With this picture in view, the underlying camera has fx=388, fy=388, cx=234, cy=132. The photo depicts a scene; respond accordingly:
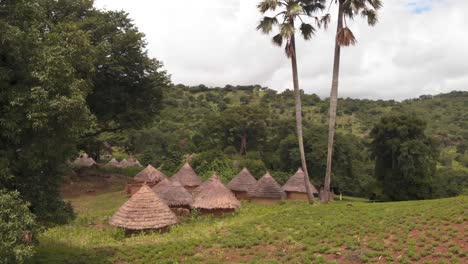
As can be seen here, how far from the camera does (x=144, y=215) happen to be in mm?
17688

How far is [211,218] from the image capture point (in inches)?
853

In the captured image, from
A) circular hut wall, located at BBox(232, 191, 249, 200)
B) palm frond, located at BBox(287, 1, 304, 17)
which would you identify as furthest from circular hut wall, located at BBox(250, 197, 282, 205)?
palm frond, located at BBox(287, 1, 304, 17)

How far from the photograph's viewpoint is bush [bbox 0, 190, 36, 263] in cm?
840

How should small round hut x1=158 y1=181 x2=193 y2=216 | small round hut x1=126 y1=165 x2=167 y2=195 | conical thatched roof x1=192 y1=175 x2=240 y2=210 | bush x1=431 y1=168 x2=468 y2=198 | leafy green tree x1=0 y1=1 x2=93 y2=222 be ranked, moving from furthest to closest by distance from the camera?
bush x1=431 y1=168 x2=468 y2=198, small round hut x1=126 y1=165 x2=167 y2=195, small round hut x1=158 y1=181 x2=193 y2=216, conical thatched roof x1=192 y1=175 x2=240 y2=210, leafy green tree x1=0 y1=1 x2=93 y2=222

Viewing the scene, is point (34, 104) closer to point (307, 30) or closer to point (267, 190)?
point (307, 30)

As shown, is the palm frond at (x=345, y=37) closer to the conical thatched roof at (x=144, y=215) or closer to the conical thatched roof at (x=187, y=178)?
the conical thatched roof at (x=144, y=215)

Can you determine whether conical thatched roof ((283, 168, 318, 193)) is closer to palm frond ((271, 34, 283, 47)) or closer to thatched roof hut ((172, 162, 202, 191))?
thatched roof hut ((172, 162, 202, 191))

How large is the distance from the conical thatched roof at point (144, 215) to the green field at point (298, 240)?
1.71ft

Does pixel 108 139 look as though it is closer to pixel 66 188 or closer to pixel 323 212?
pixel 66 188

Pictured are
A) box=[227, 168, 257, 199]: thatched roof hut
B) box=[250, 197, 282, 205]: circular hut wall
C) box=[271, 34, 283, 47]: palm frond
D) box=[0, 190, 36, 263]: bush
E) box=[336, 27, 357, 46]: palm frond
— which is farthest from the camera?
box=[227, 168, 257, 199]: thatched roof hut

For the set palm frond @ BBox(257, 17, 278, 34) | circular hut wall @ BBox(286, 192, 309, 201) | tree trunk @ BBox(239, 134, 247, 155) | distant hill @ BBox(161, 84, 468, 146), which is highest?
distant hill @ BBox(161, 84, 468, 146)

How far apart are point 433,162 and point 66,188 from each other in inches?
1239

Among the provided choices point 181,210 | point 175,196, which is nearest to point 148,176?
point 175,196

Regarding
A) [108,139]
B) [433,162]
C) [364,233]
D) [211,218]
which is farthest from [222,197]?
[108,139]
